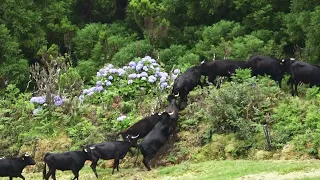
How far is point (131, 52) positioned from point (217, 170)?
35.6 ft

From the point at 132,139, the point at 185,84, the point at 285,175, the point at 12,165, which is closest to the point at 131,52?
the point at 185,84

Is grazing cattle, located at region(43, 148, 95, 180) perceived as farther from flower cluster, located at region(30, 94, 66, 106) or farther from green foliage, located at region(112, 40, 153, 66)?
green foliage, located at region(112, 40, 153, 66)

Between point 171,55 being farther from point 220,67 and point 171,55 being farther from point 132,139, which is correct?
point 132,139

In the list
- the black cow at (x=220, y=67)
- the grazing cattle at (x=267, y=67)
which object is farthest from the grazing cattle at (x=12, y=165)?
the grazing cattle at (x=267, y=67)

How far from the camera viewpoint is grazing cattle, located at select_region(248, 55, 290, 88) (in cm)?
1792

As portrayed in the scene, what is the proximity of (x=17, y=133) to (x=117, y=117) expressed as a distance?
3.15 metres

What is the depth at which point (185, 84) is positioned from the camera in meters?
17.4

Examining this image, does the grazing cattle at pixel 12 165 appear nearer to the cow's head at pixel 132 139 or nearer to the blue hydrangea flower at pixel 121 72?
the cow's head at pixel 132 139

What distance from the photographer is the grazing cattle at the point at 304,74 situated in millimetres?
17312

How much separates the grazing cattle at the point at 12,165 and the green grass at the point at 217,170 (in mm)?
923

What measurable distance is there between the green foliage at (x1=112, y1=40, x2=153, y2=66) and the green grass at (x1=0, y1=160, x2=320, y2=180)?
798 centimetres

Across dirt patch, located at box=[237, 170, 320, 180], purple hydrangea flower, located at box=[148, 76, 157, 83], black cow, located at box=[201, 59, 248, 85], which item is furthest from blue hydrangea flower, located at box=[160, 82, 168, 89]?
dirt patch, located at box=[237, 170, 320, 180]

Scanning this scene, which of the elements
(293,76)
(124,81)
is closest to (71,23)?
(124,81)

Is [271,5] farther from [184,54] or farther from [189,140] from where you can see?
[189,140]
